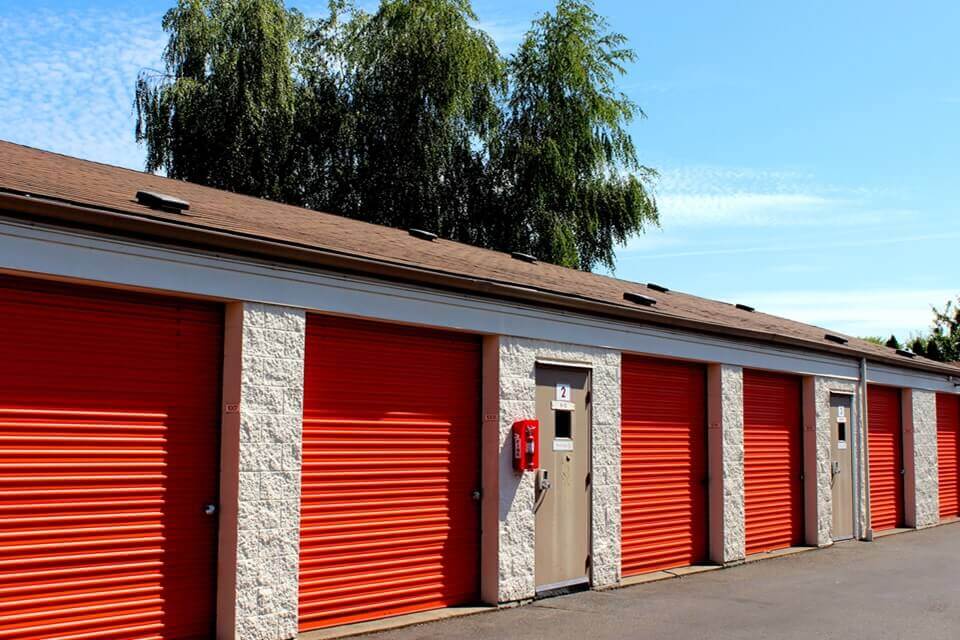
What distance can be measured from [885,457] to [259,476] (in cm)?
1520

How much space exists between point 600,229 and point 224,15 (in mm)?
12205

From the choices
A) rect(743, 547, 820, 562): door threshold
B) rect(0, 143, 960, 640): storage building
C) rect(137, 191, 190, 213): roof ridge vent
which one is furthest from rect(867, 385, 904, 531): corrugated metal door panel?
rect(137, 191, 190, 213): roof ridge vent

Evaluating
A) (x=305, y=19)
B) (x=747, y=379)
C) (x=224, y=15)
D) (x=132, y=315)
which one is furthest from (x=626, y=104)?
(x=132, y=315)

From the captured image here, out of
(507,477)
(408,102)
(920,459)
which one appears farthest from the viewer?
(408,102)

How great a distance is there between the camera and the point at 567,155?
2936 cm

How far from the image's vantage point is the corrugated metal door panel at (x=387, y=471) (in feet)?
29.8

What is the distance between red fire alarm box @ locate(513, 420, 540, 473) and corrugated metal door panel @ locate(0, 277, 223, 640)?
11.7ft

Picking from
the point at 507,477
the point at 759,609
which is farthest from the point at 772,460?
the point at 507,477

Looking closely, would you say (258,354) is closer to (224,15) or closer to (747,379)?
(747,379)

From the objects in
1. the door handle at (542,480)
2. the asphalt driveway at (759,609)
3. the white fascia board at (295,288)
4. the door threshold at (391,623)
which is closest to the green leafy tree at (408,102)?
the white fascia board at (295,288)

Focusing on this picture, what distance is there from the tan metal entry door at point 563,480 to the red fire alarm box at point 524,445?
0.47 meters

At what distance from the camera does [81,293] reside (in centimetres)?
745

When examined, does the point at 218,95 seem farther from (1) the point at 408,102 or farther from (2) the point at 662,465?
(2) the point at 662,465

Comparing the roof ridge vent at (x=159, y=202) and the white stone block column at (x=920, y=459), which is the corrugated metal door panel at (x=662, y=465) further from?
the white stone block column at (x=920, y=459)
